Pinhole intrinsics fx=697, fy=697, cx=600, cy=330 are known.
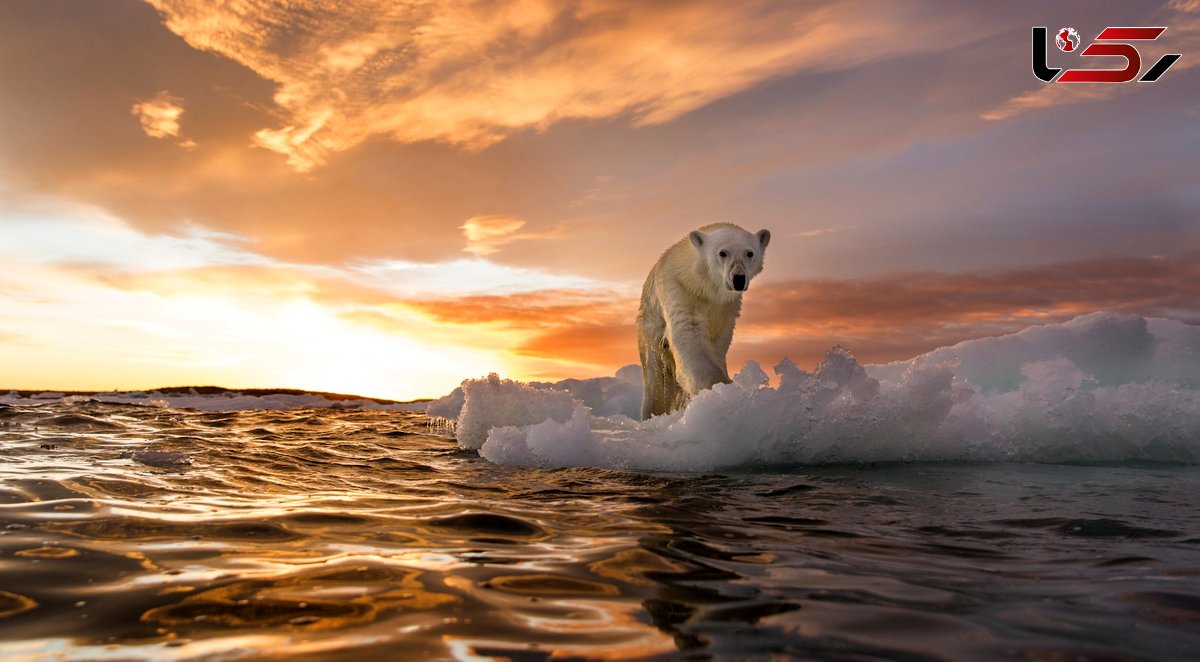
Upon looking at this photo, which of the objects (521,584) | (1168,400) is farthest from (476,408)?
(1168,400)

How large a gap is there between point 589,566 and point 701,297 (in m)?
6.13

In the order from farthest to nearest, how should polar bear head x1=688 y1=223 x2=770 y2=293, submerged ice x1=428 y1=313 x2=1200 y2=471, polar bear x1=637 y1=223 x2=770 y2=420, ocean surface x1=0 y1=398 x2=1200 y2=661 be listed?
polar bear x1=637 y1=223 x2=770 y2=420
polar bear head x1=688 y1=223 x2=770 y2=293
submerged ice x1=428 y1=313 x2=1200 y2=471
ocean surface x1=0 y1=398 x2=1200 y2=661

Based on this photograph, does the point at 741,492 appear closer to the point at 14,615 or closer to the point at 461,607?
the point at 461,607

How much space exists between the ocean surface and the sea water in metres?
0.02

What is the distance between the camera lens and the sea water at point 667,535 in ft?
6.70

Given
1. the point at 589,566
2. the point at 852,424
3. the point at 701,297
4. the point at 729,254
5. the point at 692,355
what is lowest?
the point at 589,566

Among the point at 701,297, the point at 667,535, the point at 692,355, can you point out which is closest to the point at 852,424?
the point at 692,355

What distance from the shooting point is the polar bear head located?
8089 mm

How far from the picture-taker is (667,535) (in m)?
3.41

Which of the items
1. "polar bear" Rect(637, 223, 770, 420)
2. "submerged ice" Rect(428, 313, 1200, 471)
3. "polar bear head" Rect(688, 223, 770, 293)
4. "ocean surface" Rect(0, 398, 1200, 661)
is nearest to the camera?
"ocean surface" Rect(0, 398, 1200, 661)

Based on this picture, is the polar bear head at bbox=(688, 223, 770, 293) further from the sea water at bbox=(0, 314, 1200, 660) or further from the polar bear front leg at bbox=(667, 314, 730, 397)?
the sea water at bbox=(0, 314, 1200, 660)

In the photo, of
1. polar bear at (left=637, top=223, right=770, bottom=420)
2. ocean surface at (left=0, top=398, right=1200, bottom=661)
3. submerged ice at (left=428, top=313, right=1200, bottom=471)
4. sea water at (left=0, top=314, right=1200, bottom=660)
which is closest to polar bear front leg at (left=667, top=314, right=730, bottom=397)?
polar bear at (left=637, top=223, right=770, bottom=420)

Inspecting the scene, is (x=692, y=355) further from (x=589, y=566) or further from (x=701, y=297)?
(x=589, y=566)

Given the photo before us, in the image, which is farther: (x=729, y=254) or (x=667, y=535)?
(x=729, y=254)
